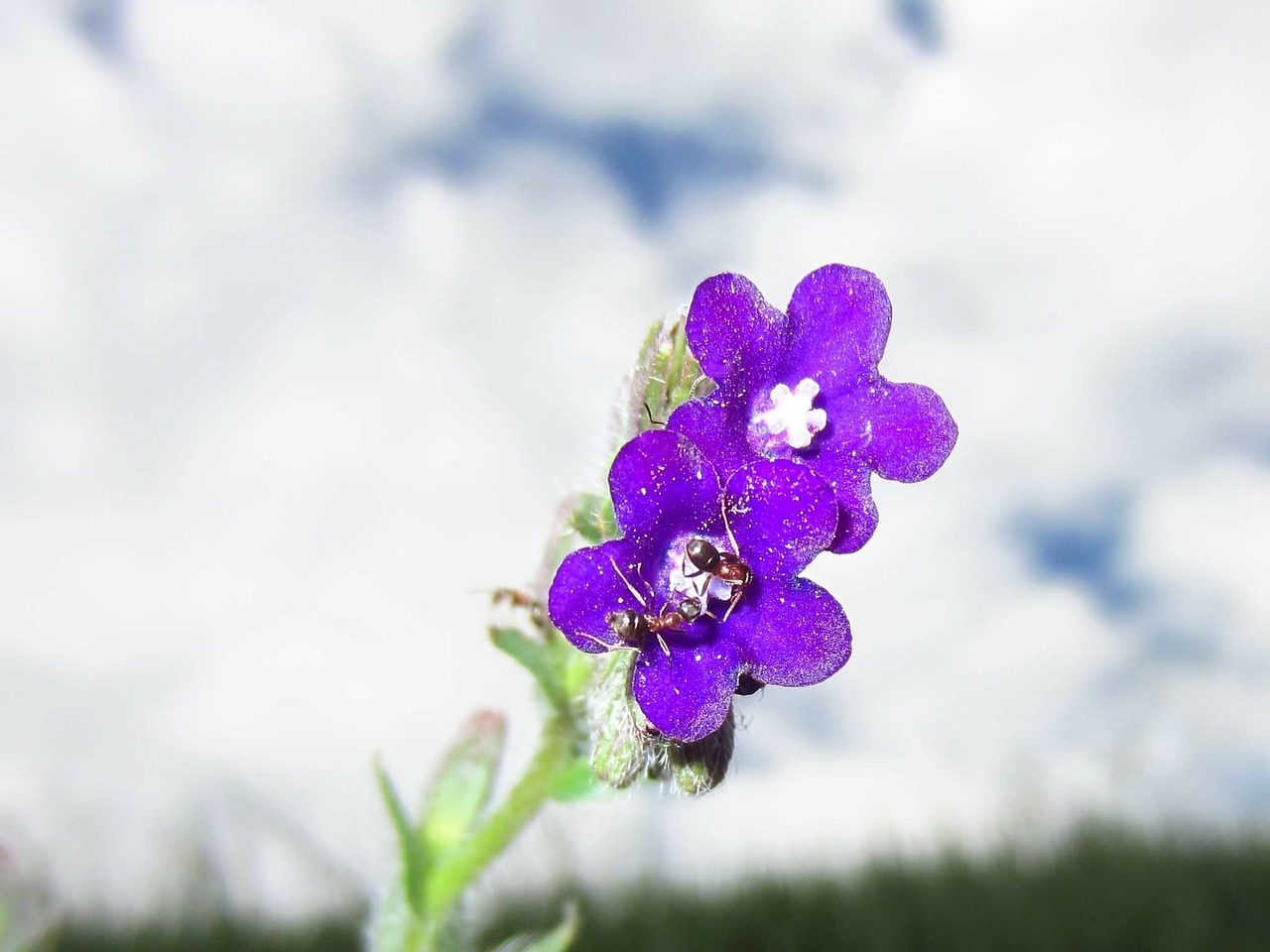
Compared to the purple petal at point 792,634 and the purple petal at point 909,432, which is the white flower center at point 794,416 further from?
the purple petal at point 792,634

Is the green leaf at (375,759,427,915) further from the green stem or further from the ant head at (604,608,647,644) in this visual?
the ant head at (604,608,647,644)

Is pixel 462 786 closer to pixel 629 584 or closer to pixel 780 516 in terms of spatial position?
pixel 629 584

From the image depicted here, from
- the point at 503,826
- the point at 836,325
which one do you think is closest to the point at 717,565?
the point at 836,325

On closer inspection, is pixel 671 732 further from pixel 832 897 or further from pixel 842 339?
pixel 832 897

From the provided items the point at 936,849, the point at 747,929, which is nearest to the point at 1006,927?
the point at 936,849

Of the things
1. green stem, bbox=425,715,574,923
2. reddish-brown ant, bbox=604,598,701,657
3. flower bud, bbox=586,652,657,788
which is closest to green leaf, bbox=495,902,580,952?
green stem, bbox=425,715,574,923

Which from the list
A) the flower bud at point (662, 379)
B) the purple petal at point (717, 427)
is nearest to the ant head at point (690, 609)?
the purple petal at point (717, 427)
